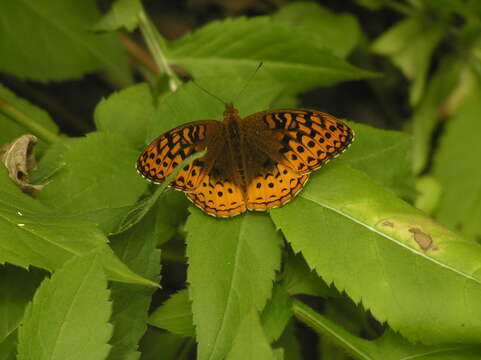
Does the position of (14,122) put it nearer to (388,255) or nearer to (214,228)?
(214,228)

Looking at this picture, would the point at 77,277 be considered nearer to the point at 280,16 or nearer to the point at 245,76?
the point at 245,76

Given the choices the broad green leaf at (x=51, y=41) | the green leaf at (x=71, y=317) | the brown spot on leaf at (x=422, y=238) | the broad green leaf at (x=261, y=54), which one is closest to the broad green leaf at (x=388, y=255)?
the brown spot on leaf at (x=422, y=238)

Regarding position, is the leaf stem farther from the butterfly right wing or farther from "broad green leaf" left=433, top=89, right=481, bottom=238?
"broad green leaf" left=433, top=89, right=481, bottom=238

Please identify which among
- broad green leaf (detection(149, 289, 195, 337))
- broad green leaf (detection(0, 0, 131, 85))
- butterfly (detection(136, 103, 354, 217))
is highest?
broad green leaf (detection(0, 0, 131, 85))

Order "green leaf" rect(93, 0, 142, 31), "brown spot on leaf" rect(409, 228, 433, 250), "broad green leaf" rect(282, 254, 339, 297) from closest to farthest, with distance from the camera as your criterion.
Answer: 1. "brown spot on leaf" rect(409, 228, 433, 250)
2. "broad green leaf" rect(282, 254, 339, 297)
3. "green leaf" rect(93, 0, 142, 31)

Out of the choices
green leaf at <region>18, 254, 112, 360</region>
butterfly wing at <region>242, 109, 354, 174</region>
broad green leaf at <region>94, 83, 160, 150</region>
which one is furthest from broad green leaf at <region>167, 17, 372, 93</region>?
green leaf at <region>18, 254, 112, 360</region>

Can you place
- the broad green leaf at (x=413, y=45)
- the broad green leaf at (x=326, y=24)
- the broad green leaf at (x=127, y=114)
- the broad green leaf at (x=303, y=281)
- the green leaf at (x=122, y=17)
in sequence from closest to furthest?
the broad green leaf at (x=303, y=281)
the broad green leaf at (x=127, y=114)
the green leaf at (x=122, y=17)
the broad green leaf at (x=326, y=24)
the broad green leaf at (x=413, y=45)

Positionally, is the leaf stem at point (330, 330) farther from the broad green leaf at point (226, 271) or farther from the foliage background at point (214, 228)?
the broad green leaf at point (226, 271)

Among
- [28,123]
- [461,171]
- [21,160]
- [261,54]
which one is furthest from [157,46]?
[461,171]
